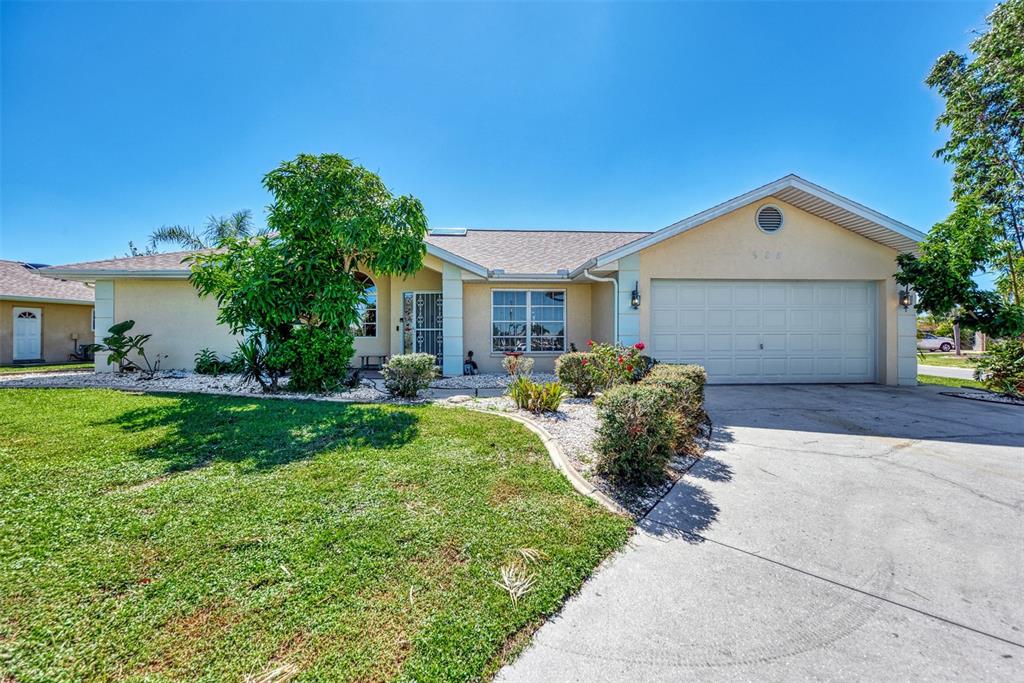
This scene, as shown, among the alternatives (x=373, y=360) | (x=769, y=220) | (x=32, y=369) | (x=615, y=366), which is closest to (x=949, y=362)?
(x=769, y=220)

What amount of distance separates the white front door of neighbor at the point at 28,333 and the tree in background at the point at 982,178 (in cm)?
2952

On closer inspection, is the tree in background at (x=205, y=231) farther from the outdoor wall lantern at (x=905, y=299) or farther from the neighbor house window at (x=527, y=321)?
the outdoor wall lantern at (x=905, y=299)

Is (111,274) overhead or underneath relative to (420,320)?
overhead

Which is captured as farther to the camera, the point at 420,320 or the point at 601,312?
the point at 420,320

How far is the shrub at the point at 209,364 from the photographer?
10.7m

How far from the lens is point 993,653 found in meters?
1.99

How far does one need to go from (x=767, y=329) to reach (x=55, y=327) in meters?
26.5

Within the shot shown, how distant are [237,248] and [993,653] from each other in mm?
10676

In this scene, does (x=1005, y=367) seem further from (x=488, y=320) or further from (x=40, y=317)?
(x=40, y=317)

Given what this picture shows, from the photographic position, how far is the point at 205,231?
24.0 m

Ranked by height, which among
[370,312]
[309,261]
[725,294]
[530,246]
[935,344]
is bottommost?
[935,344]

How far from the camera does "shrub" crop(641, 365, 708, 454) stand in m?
4.86

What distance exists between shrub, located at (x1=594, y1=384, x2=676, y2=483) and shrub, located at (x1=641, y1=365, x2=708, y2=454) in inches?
15.5

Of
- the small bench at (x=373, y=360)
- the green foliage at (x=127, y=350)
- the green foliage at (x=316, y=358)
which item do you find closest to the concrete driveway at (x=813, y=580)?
the green foliage at (x=316, y=358)
